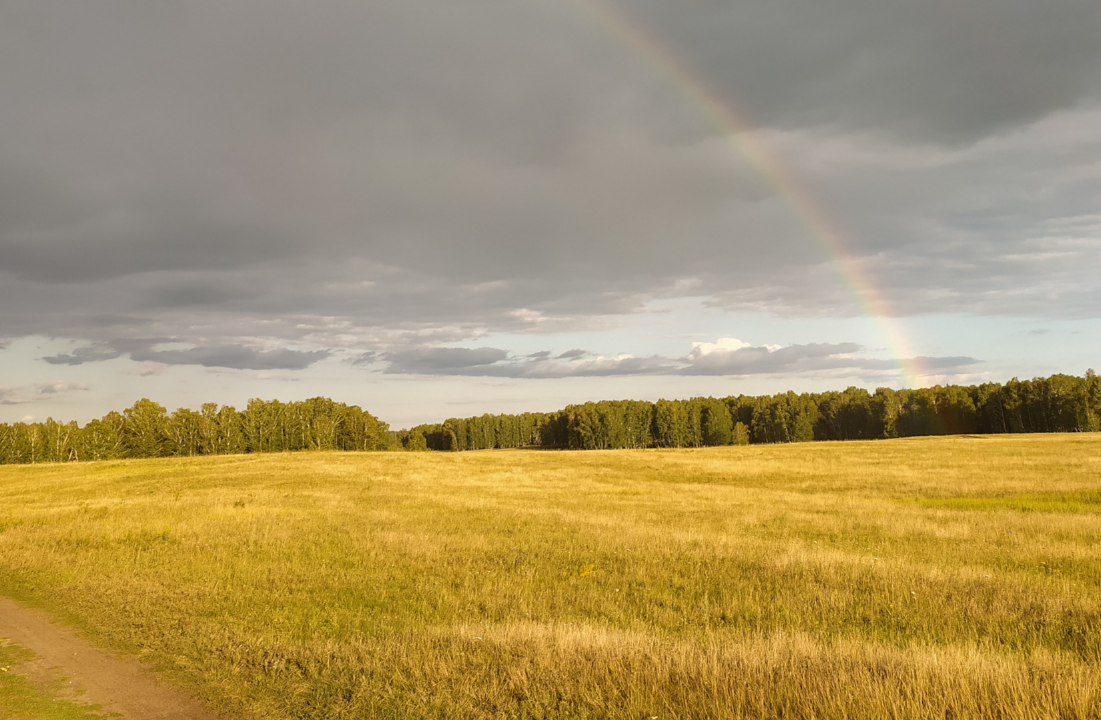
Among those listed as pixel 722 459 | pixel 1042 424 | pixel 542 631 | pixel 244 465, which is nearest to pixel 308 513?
pixel 542 631

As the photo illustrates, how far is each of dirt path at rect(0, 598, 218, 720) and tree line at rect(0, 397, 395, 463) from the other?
139m

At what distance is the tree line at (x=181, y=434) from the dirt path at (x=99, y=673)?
455ft

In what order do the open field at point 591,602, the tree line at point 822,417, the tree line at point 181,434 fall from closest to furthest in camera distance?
the open field at point 591,602 < the tree line at point 181,434 < the tree line at point 822,417

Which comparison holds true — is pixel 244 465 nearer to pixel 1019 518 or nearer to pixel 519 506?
pixel 519 506

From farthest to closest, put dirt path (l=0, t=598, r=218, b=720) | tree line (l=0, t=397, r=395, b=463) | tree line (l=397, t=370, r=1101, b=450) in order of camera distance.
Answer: tree line (l=397, t=370, r=1101, b=450) → tree line (l=0, t=397, r=395, b=463) → dirt path (l=0, t=598, r=218, b=720)

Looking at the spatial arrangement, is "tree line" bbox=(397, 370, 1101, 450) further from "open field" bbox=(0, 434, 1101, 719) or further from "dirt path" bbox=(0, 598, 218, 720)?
"dirt path" bbox=(0, 598, 218, 720)

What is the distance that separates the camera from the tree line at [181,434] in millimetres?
139625

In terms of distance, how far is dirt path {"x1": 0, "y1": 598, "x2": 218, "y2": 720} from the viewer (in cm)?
830

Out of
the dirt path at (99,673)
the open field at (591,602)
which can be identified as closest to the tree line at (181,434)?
the open field at (591,602)

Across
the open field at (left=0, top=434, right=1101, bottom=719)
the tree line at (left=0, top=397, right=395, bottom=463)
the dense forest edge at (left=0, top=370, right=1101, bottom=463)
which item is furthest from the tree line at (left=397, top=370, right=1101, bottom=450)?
the open field at (left=0, top=434, right=1101, bottom=719)

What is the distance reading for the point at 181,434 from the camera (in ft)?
477

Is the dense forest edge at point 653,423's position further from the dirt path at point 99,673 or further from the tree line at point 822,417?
the dirt path at point 99,673

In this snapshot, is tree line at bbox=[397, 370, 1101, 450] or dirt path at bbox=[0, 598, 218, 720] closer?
dirt path at bbox=[0, 598, 218, 720]

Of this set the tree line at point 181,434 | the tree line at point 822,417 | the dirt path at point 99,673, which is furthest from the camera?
the tree line at point 822,417
